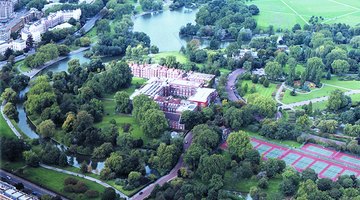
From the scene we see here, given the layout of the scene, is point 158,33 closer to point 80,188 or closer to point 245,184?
point 245,184

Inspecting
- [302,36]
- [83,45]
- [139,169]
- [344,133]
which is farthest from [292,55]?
[139,169]

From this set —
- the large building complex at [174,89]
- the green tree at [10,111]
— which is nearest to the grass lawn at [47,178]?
the green tree at [10,111]

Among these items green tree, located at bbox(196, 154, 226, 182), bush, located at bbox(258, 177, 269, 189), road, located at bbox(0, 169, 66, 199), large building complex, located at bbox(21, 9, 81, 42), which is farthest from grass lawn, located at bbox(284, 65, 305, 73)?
road, located at bbox(0, 169, 66, 199)

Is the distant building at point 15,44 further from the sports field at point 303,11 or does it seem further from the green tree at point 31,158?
the sports field at point 303,11

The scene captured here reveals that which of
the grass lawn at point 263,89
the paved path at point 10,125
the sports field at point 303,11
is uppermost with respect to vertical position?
the sports field at point 303,11

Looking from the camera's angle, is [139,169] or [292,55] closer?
[139,169]

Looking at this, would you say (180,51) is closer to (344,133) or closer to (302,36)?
(302,36)
